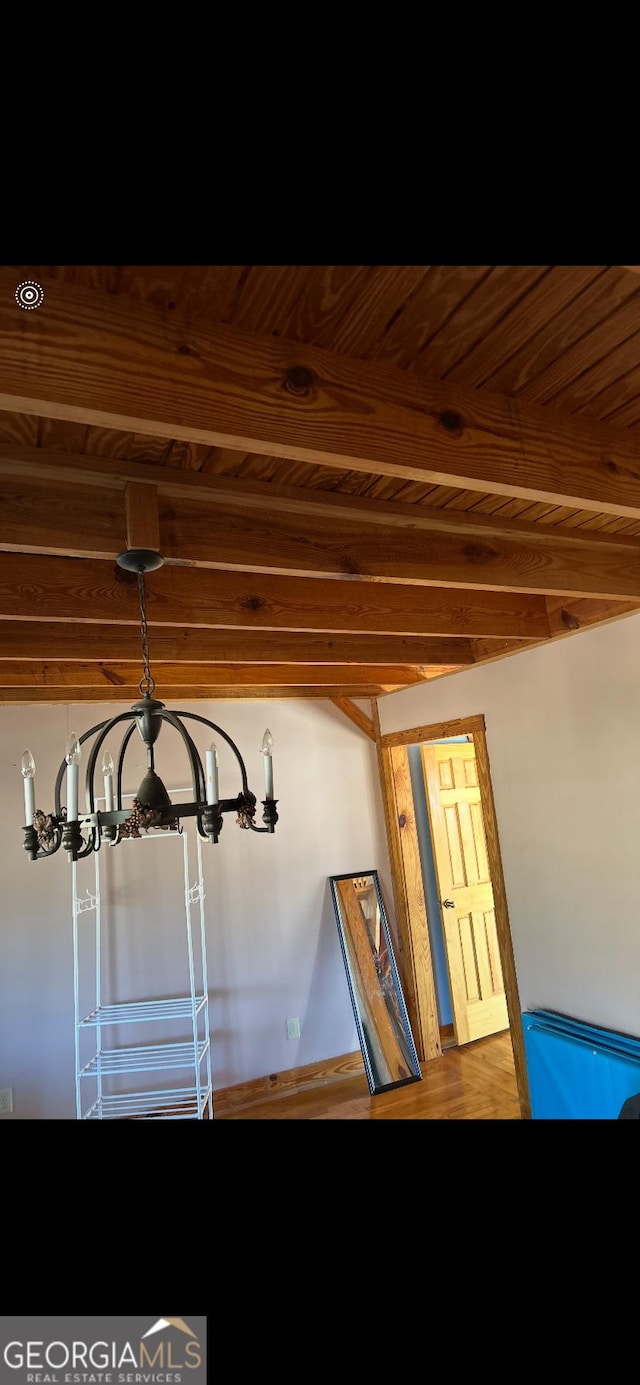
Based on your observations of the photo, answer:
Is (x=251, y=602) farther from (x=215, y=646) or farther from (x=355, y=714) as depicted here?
(x=355, y=714)

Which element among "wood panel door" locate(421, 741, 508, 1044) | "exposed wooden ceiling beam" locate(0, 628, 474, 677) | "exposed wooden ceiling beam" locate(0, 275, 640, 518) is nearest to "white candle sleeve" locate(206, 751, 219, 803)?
"exposed wooden ceiling beam" locate(0, 275, 640, 518)

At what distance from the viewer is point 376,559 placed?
2.01 metres

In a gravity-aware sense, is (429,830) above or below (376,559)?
below

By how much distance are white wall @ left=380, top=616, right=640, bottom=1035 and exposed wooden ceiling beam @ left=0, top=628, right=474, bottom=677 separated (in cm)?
48

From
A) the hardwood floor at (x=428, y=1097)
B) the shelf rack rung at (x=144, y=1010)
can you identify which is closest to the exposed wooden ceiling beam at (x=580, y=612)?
the hardwood floor at (x=428, y=1097)

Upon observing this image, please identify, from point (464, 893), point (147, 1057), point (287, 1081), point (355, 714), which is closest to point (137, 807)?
point (147, 1057)

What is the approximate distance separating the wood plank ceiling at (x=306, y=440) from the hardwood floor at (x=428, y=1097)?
2647 mm

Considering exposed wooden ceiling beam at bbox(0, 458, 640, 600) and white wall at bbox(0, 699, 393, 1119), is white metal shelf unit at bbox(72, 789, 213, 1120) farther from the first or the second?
exposed wooden ceiling beam at bbox(0, 458, 640, 600)

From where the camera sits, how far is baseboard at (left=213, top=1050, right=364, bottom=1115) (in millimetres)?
3872

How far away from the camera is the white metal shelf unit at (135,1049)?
3.53 m
